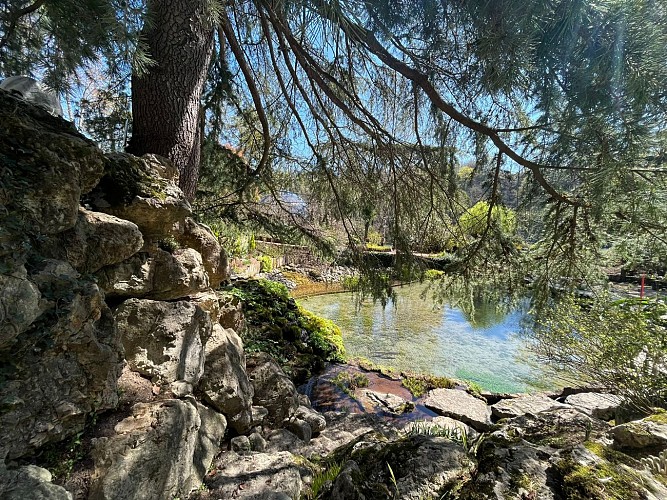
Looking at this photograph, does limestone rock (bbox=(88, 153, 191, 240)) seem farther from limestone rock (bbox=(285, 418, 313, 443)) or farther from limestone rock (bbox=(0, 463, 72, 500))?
limestone rock (bbox=(285, 418, 313, 443))

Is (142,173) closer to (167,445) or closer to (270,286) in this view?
(167,445)

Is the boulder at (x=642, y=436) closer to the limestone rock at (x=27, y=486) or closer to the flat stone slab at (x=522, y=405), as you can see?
the limestone rock at (x=27, y=486)

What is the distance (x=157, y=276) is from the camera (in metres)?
1.91

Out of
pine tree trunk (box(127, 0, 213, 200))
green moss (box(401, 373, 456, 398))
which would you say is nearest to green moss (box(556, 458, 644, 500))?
pine tree trunk (box(127, 0, 213, 200))

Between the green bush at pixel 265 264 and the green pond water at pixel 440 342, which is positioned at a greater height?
the green bush at pixel 265 264

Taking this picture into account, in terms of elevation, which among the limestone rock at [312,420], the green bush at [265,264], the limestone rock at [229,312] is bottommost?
the limestone rock at [312,420]

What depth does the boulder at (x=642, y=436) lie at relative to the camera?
1.39 meters

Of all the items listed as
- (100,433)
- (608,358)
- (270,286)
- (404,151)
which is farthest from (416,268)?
(270,286)

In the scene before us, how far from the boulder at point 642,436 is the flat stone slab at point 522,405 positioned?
270 centimetres

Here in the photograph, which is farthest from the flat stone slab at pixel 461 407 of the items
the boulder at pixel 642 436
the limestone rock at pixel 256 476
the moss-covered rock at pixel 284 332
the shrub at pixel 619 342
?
the limestone rock at pixel 256 476

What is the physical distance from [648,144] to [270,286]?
221 inches

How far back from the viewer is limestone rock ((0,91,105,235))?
1.12 meters

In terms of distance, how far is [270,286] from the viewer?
6.22 meters

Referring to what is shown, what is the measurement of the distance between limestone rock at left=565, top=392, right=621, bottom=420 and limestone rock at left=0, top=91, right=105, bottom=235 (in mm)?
4964
